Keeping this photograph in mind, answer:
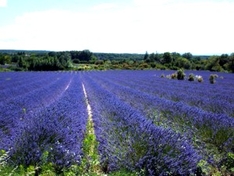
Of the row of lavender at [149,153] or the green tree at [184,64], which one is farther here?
the green tree at [184,64]

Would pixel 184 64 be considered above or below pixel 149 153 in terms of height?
below

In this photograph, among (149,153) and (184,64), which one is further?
(184,64)

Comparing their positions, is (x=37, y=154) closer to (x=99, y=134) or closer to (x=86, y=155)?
(x=86, y=155)

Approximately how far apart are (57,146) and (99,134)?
6.74 ft

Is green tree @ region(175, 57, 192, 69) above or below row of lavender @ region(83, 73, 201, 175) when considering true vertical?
below

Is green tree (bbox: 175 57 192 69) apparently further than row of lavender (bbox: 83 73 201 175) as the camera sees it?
Yes

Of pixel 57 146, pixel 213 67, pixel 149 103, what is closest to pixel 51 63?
pixel 213 67

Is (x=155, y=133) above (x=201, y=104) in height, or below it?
above

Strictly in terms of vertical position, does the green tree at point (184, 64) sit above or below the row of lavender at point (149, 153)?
below

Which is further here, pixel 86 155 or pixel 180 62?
pixel 180 62

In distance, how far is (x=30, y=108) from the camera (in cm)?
900

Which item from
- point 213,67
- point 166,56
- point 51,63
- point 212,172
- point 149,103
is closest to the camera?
point 212,172

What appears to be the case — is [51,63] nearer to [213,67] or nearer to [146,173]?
[213,67]

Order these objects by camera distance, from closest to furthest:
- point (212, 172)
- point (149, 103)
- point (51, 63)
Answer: point (212, 172), point (149, 103), point (51, 63)
